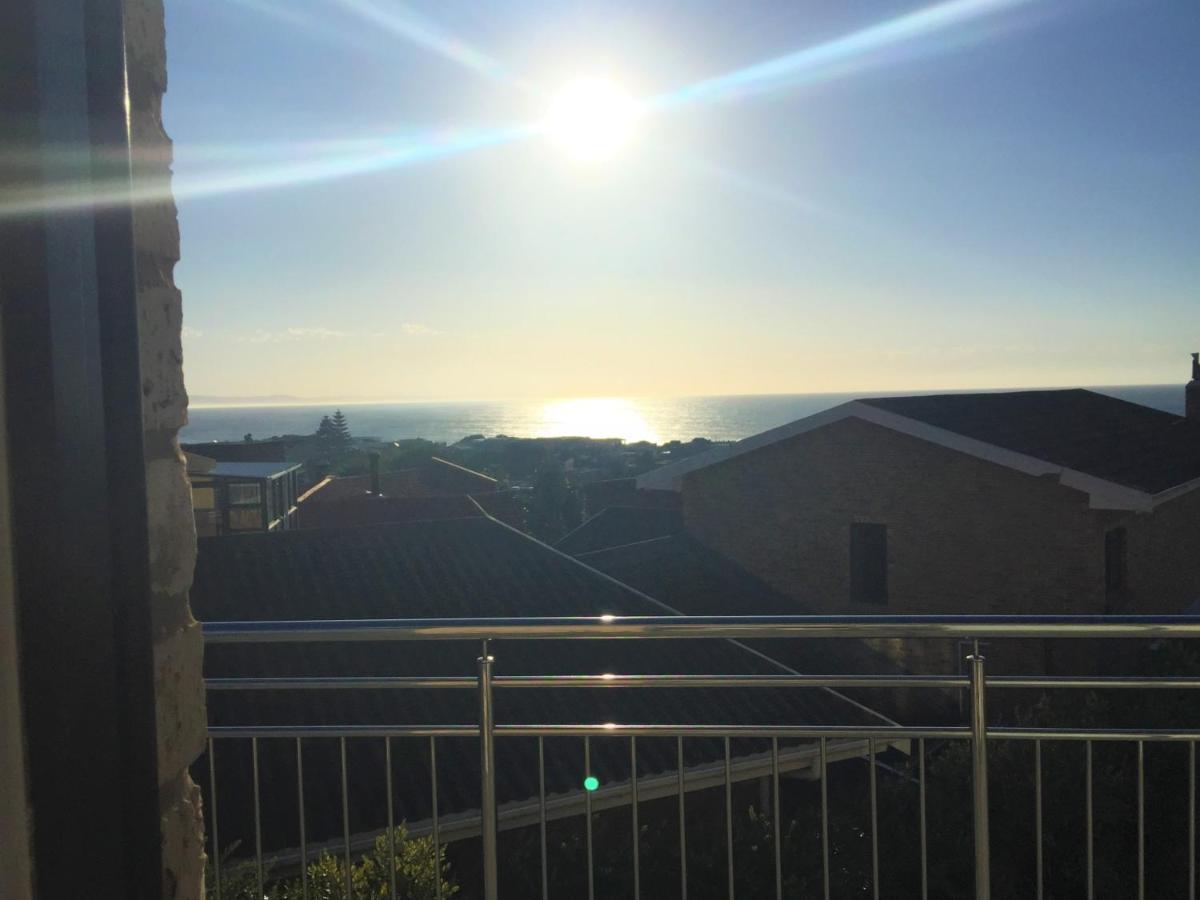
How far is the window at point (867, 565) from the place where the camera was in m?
16.9

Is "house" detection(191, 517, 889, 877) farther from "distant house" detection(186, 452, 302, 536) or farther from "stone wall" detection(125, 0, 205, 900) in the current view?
"distant house" detection(186, 452, 302, 536)

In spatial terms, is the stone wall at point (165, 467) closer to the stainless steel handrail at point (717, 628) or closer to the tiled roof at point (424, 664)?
the stainless steel handrail at point (717, 628)

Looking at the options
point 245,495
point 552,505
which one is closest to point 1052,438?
point 245,495

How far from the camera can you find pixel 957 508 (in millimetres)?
15820

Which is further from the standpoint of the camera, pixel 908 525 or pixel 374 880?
pixel 908 525

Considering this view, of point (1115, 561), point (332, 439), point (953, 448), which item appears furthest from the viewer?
point (332, 439)

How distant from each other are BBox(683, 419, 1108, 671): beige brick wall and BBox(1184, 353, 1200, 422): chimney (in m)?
8.17

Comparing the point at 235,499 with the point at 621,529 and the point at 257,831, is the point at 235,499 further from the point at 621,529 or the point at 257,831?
the point at 257,831

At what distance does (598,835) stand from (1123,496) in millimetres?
11574

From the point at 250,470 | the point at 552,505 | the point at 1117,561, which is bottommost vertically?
the point at 552,505

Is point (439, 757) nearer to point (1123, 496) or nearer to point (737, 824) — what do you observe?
point (737, 824)

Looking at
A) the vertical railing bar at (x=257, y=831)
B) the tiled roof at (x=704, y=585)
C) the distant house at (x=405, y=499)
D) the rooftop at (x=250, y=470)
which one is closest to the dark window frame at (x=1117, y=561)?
the tiled roof at (x=704, y=585)

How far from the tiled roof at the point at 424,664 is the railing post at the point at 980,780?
450cm

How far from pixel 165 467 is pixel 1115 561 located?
16110mm
